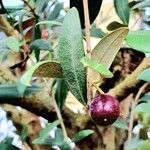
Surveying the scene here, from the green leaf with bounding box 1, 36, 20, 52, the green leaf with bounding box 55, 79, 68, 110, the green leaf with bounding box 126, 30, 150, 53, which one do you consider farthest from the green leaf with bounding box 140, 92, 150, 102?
the green leaf with bounding box 126, 30, 150, 53

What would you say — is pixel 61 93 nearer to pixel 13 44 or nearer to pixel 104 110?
pixel 13 44

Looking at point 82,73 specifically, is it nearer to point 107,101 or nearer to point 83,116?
point 107,101

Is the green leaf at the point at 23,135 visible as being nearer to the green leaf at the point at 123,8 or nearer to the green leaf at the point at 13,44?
the green leaf at the point at 13,44

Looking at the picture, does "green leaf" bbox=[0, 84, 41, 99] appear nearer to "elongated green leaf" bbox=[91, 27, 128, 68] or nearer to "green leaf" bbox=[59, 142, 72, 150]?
"green leaf" bbox=[59, 142, 72, 150]

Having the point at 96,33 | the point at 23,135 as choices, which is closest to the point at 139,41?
the point at 96,33

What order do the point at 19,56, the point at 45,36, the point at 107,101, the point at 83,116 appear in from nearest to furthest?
the point at 107,101 < the point at 83,116 < the point at 45,36 < the point at 19,56

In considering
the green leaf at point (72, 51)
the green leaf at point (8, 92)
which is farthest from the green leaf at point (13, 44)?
the green leaf at point (72, 51)

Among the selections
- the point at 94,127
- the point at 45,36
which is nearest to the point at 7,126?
the point at 45,36

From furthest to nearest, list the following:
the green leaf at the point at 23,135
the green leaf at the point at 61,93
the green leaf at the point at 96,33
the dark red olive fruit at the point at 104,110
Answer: the green leaf at the point at 23,135 < the green leaf at the point at 61,93 < the green leaf at the point at 96,33 < the dark red olive fruit at the point at 104,110
